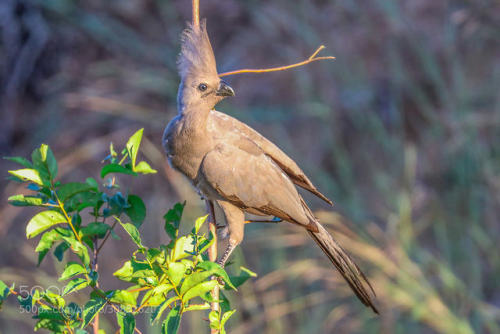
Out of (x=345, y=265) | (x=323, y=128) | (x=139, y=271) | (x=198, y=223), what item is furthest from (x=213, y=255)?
(x=323, y=128)

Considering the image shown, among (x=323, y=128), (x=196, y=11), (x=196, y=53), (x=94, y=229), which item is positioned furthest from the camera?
(x=323, y=128)

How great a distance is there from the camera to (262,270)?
335cm

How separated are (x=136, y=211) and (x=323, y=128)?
119 inches

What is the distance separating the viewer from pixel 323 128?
13.2 feet

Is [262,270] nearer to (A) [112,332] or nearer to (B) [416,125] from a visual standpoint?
(A) [112,332]

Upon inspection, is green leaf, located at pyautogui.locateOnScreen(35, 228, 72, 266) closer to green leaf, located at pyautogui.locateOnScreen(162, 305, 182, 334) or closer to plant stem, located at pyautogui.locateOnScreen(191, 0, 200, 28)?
green leaf, located at pyautogui.locateOnScreen(162, 305, 182, 334)

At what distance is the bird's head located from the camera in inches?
52.6

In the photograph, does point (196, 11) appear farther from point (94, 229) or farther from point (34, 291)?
point (34, 291)

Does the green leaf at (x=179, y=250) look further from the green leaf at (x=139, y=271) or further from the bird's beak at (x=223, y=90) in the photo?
the bird's beak at (x=223, y=90)

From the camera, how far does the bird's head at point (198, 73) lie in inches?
52.6

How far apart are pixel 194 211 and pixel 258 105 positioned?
55.2 inches

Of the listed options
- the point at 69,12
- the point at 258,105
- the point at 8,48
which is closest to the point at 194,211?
the point at 258,105

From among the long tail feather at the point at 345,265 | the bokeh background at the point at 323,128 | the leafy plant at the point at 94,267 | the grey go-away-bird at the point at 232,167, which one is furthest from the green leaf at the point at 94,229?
the bokeh background at the point at 323,128

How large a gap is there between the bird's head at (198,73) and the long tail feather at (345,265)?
0.46 meters
